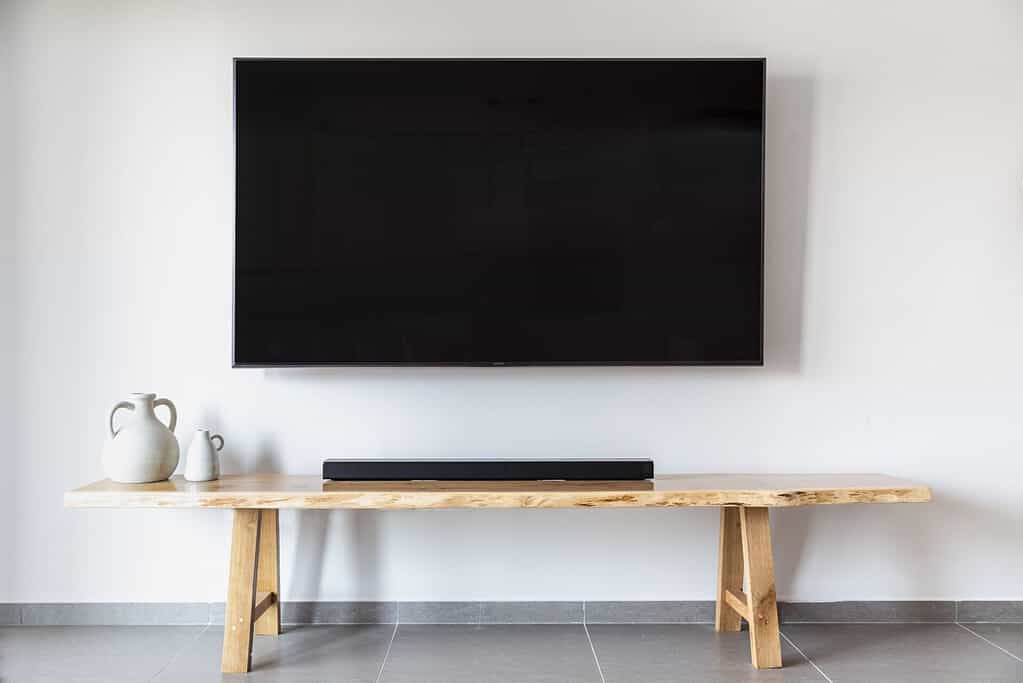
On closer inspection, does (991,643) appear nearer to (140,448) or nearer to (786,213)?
(786,213)

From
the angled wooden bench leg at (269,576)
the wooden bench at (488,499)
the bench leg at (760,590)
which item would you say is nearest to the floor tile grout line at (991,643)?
the wooden bench at (488,499)

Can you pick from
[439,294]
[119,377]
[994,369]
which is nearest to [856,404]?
[994,369]

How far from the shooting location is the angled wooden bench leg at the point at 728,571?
8.61ft

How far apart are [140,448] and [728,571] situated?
174 centimetres

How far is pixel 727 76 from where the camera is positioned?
2.59m

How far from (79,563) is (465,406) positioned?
1.29m

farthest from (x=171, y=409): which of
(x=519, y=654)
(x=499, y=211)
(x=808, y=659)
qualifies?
(x=808, y=659)

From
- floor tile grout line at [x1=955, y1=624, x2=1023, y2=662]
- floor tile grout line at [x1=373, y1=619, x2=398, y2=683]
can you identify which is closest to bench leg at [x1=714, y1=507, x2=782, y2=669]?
floor tile grout line at [x1=955, y1=624, x2=1023, y2=662]

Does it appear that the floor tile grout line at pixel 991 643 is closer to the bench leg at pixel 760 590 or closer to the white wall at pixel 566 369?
the white wall at pixel 566 369

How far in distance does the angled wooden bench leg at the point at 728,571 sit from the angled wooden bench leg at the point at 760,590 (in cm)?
26

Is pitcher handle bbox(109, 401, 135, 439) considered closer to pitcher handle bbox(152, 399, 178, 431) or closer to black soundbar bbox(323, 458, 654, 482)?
pitcher handle bbox(152, 399, 178, 431)

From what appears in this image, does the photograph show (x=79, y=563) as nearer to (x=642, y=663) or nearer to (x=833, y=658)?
(x=642, y=663)

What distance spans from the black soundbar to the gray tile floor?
490 millimetres

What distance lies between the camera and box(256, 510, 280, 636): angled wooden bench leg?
8.54 ft
